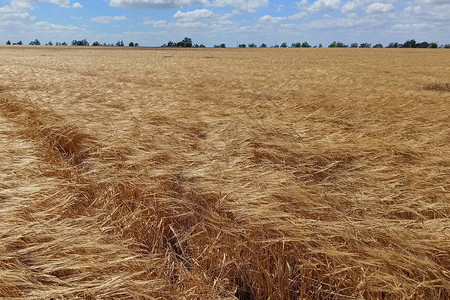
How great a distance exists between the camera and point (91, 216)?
5.63 ft

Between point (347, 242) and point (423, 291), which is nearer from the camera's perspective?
point (423, 291)

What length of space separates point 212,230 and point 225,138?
1418mm

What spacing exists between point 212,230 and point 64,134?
2.09m

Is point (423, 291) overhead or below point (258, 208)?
below

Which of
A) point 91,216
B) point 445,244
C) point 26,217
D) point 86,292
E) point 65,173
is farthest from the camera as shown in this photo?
point 65,173

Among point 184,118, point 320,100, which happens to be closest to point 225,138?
point 184,118

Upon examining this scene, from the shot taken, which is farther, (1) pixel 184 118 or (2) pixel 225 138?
(1) pixel 184 118

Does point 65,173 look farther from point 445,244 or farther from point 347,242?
point 445,244

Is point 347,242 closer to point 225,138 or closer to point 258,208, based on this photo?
point 258,208

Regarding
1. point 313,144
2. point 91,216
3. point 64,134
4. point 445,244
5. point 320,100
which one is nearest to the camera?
point 445,244

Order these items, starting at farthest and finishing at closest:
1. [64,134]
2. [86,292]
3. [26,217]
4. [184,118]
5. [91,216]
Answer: [184,118]
[64,134]
[91,216]
[26,217]
[86,292]

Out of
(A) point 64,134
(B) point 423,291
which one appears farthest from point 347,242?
(A) point 64,134

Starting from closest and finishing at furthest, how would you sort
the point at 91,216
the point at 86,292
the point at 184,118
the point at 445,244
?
the point at 86,292 → the point at 445,244 → the point at 91,216 → the point at 184,118

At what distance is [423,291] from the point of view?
1.21 metres
